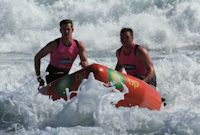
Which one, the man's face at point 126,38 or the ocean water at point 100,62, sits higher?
the man's face at point 126,38

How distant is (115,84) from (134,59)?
81cm

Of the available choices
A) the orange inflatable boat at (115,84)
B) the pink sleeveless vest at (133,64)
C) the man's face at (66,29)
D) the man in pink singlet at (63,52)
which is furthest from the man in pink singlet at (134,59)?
the man's face at (66,29)

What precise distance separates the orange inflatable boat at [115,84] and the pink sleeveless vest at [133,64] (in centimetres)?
37

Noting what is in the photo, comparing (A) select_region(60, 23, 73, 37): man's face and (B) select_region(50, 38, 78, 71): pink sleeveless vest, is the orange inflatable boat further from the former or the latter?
(A) select_region(60, 23, 73, 37): man's face

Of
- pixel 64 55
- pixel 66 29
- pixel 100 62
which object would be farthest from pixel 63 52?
pixel 100 62

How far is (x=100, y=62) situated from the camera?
13375 mm

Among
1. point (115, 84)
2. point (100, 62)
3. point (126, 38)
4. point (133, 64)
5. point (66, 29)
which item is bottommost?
point (100, 62)

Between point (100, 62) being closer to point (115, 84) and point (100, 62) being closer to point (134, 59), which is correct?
point (134, 59)

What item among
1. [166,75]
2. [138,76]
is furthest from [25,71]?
[138,76]

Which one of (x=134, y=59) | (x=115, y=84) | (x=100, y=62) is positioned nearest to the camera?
(x=115, y=84)

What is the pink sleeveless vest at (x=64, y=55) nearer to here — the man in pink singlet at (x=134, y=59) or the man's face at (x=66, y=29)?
the man's face at (x=66, y=29)

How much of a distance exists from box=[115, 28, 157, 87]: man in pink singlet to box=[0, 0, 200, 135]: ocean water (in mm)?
499

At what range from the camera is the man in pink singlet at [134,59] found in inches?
261

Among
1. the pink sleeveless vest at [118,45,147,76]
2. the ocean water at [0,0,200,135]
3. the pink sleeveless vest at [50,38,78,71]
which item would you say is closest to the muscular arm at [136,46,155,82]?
the pink sleeveless vest at [118,45,147,76]
